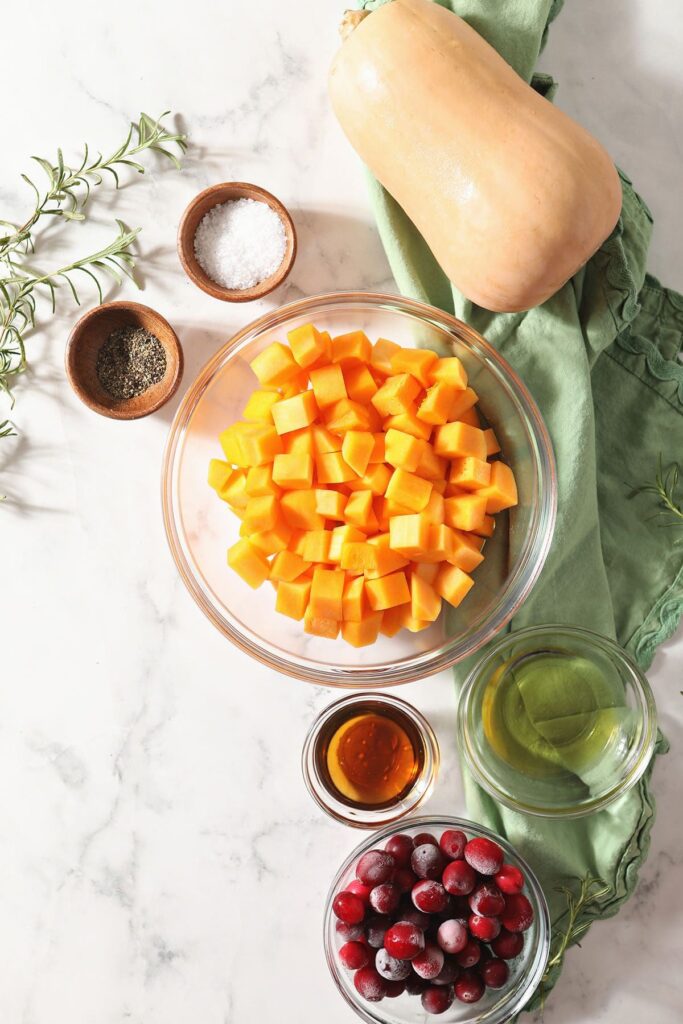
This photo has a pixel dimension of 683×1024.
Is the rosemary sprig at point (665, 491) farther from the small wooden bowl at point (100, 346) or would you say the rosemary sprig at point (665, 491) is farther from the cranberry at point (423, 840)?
the small wooden bowl at point (100, 346)

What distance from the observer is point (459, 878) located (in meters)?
1.43

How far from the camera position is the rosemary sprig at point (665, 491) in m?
1.60

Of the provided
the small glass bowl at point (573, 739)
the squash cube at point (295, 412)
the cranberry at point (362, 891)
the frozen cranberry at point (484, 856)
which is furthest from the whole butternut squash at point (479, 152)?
the cranberry at point (362, 891)

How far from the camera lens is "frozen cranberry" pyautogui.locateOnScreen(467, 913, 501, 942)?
1.43m

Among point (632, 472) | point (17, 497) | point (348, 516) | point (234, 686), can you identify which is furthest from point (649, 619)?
point (17, 497)

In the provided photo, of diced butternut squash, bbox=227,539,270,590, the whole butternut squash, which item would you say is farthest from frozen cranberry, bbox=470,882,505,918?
the whole butternut squash

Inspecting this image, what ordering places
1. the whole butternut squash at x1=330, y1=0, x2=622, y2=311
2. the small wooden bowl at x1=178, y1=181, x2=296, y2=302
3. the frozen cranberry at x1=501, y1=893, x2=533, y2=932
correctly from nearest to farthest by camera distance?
Result: the whole butternut squash at x1=330, y1=0, x2=622, y2=311 < the frozen cranberry at x1=501, y1=893, x2=533, y2=932 < the small wooden bowl at x1=178, y1=181, x2=296, y2=302

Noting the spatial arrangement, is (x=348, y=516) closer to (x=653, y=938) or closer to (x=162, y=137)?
(x=162, y=137)

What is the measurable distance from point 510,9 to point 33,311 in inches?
39.4

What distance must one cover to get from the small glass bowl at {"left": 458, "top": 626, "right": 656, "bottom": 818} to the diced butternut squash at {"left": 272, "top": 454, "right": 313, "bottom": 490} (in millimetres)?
460

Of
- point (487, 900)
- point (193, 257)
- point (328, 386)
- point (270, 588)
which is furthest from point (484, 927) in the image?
point (193, 257)

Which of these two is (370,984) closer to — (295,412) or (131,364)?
(295,412)

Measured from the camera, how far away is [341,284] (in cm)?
167

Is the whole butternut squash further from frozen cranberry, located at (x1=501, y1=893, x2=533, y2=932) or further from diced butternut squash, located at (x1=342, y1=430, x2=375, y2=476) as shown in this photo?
frozen cranberry, located at (x1=501, y1=893, x2=533, y2=932)
